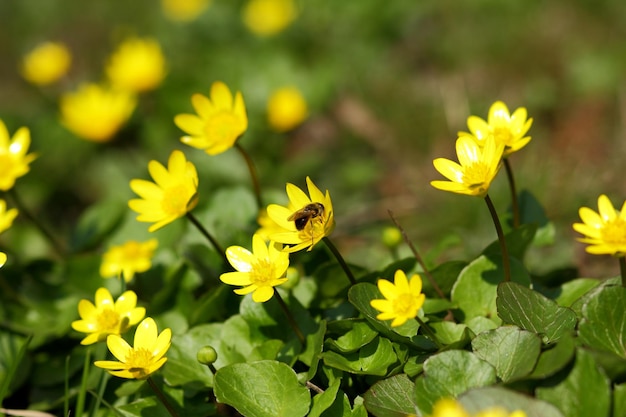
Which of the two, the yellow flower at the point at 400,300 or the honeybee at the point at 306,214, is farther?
the honeybee at the point at 306,214

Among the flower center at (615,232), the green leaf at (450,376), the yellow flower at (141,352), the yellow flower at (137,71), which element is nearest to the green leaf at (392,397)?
the green leaf at (450,376)

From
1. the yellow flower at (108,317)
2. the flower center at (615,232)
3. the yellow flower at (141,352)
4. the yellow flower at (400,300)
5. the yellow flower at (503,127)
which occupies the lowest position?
the yellow flower at (108,317)

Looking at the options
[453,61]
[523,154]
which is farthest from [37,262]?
[453,61]

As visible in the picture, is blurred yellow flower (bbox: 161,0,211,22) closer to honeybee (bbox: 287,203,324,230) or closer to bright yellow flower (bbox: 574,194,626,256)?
honeybee (bbox: 287,203,324,230)

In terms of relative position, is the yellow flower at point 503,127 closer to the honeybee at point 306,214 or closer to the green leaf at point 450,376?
the honeybee at point 306,214

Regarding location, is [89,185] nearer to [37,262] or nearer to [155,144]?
[155,144]

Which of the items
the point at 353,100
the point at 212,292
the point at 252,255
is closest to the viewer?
the point at 252,255
